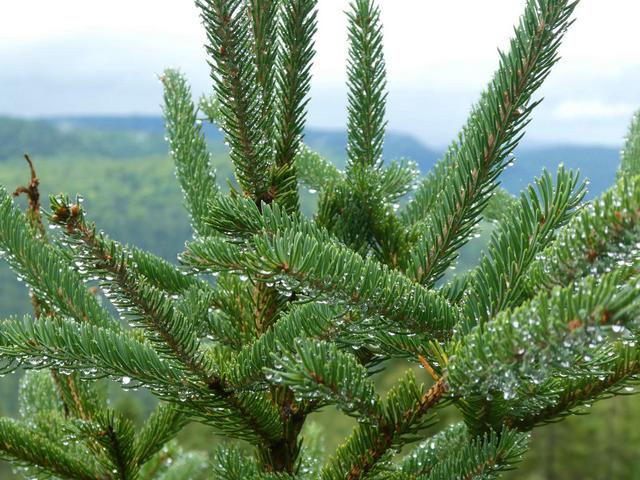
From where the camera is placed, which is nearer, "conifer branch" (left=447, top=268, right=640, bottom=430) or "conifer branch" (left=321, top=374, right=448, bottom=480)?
"conifer branch" (left=447, top=268, right=640, bottom=430)

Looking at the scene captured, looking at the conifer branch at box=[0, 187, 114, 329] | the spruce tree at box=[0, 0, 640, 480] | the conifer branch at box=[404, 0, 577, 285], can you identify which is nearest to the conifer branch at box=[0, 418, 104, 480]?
the spruce tree at box=[0, 0, 640, 480]

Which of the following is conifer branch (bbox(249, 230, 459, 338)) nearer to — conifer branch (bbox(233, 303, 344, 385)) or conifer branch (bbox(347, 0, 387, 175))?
conifer branch (bbox(233, 303, 344, 385))

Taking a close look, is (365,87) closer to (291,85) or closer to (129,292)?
(291,85)

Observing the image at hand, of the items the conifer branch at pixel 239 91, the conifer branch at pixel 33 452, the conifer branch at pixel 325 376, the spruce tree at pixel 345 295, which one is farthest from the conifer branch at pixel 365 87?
the conifer branch at pixel 33 452

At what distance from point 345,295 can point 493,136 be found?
57 centimetres

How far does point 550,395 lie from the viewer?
163 centimetres

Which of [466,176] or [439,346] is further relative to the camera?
Answer: [466,176]

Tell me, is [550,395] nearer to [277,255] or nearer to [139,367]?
[277,255]

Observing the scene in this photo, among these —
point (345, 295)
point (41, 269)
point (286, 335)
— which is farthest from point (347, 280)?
point (41, 269)

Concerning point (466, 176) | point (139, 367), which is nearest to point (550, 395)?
point (466, 176)

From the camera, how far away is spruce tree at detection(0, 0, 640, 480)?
1137mm

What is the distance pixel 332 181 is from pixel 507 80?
76 cm

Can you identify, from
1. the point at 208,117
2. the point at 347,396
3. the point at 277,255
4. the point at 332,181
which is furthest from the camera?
the point at 208,117

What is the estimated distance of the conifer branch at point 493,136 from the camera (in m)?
1.38
